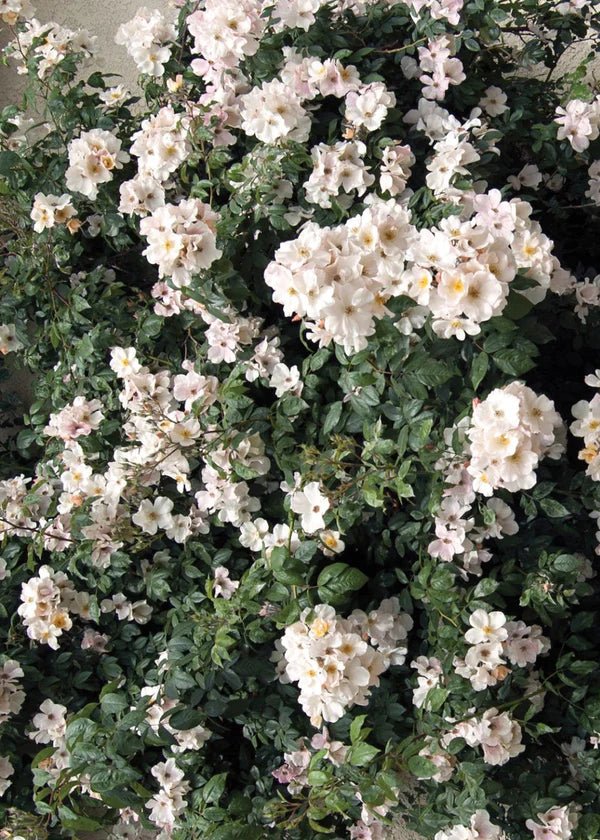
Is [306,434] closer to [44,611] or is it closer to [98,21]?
[44,611]

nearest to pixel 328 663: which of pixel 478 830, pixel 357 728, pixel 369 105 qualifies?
pixel 357 728

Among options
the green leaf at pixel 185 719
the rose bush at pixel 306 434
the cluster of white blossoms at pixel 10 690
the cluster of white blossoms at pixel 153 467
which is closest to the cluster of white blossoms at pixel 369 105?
the rose bush at pixel 306 434

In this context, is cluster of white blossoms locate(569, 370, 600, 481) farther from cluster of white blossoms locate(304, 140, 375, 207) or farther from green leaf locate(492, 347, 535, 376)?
cluster of white blossoms locate(304, 140, 375, 207)

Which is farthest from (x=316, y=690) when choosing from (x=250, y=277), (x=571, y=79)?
(x=571, y=79)

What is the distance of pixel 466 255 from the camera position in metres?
1.02

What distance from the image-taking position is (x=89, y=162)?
1.54m

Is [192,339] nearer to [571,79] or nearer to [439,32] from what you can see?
[439,32]

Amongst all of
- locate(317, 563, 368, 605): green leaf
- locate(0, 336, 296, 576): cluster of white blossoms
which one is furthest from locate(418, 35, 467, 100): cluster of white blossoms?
locate(317, 563, 368, 605): green leaf

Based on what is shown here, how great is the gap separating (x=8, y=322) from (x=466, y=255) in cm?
111

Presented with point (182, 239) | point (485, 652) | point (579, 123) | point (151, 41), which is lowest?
point (485, 652)

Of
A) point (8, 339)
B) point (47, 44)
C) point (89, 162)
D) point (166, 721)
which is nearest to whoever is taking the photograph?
point (166, 721)

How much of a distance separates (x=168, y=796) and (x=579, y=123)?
1363 millimetres

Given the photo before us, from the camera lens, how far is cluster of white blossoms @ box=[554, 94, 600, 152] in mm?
1510

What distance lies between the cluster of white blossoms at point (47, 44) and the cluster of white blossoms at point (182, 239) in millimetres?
560
